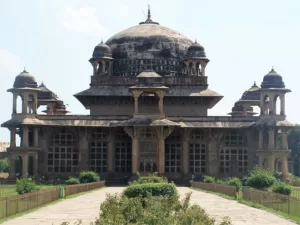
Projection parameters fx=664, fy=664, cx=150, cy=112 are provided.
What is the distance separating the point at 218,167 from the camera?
43.5 m

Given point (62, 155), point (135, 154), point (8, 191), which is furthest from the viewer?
point (62, 155)

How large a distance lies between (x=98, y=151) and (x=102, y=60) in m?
7.99

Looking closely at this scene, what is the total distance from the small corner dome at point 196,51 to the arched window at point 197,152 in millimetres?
7084

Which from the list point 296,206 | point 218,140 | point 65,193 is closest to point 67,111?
point 218,140

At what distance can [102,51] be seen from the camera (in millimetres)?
48781

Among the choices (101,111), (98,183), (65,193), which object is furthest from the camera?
(101,111)

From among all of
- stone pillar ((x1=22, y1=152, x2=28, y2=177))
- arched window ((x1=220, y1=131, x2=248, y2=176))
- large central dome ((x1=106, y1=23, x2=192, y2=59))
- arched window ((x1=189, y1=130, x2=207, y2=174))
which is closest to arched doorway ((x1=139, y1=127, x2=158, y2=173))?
arched window ((x1=189, y1=130, x2=207, y2=174))

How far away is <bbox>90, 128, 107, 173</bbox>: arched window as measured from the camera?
43.5m

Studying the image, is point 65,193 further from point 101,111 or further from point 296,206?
point 101,111

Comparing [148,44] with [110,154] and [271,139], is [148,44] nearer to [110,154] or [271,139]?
[110,154]

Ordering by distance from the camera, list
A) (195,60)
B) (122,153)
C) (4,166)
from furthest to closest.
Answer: (4,166) → (195,60) → (122,153)

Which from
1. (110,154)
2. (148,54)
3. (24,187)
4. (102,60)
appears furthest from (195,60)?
(24,187)

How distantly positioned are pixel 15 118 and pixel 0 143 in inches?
1726

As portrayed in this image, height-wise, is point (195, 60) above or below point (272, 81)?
above
